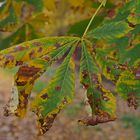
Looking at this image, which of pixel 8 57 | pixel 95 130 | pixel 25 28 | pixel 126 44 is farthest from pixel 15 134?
pixel 8 57

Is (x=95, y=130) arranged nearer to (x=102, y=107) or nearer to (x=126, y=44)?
(x=126, y=44)

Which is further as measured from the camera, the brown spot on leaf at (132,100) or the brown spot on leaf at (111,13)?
the brown spot on leaf at (111,13)

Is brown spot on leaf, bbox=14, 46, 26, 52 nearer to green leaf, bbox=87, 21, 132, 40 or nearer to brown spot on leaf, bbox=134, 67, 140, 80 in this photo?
green leaf, bbox=87, 21, 132, 40

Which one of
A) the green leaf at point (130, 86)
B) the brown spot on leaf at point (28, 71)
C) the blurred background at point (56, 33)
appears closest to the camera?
the brown spot on leaf at point (28, 71)

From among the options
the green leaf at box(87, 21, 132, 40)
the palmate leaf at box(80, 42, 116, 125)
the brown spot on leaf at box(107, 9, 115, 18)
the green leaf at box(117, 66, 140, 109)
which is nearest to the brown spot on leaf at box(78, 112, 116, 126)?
the palmate leaf at box(80, 42, 116, 125)

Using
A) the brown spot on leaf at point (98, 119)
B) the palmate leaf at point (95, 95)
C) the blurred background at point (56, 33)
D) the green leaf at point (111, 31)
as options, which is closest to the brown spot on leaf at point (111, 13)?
the blurred background at point (56, 33)

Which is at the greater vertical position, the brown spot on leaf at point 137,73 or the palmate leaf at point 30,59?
the palmate leaf at point 30,59

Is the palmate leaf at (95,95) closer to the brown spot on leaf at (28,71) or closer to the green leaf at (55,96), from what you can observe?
the green leaf at (55,96)
